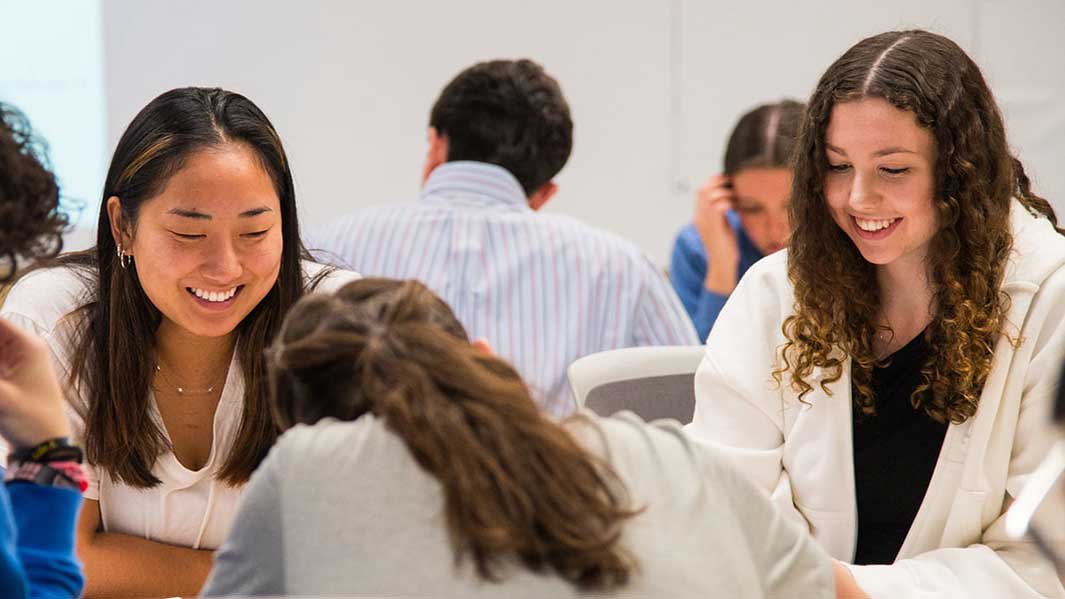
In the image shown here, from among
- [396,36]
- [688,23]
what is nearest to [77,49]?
[396,36]

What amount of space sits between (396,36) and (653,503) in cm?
422

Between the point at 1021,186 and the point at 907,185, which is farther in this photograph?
the point at 1021,186

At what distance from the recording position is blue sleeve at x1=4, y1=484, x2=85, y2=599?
4.32ft

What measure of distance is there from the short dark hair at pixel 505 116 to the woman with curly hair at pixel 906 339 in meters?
1.26

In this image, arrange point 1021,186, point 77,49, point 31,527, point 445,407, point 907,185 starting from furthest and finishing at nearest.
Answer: point 77,49 → point 1021,186 → point 907,185 → point 31,527 → point 445,407

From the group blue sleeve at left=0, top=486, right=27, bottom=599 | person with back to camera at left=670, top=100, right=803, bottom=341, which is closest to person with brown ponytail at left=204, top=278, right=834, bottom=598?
blue sleeve at left=0, top=486, right=27, bottom=599

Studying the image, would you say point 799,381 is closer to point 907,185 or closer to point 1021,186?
point 907,185

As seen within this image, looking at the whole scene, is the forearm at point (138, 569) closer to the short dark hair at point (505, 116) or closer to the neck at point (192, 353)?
the neck at point (192, 353)

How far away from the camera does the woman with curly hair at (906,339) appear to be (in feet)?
6.08

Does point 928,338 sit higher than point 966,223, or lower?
lower

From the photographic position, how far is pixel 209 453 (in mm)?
2064

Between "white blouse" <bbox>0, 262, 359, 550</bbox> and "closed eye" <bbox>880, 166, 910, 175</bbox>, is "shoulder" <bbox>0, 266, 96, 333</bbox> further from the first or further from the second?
→ "closed eye" <bbox>880, 166, 910, 175</bbox>

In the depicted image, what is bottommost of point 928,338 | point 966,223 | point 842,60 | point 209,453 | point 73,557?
point 209,453

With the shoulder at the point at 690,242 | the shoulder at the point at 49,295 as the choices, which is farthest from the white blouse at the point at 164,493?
the shoulder at the point at 690,242
